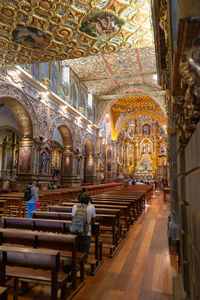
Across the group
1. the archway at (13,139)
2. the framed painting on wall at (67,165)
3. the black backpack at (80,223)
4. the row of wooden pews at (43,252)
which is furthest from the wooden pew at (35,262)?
the framed painting on wall at (67,165)

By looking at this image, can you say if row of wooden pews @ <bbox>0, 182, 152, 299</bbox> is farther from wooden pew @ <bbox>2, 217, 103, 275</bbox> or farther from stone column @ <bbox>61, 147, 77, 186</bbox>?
stone column @ <bbox>61, 147, 77, 186</bbox>

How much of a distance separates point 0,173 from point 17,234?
1514 cm

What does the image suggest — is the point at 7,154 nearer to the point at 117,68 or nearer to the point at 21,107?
the point at 21,107

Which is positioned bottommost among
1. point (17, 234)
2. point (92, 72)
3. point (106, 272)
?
point (106, 272)

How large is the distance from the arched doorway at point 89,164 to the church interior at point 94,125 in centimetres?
13

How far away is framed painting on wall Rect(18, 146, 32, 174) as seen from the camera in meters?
12.3

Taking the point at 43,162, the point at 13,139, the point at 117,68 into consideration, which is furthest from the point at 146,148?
the point at 43,162

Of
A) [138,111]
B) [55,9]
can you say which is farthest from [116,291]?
[138,111]

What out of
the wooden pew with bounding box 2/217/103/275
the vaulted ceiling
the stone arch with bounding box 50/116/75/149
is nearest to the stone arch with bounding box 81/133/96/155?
the stone arch with bounding box 50/116/75/149

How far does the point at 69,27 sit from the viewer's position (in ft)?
19.7

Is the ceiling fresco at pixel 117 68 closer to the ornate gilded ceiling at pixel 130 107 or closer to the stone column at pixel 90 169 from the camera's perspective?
the ornate gilded ceiling at pixel 130 107

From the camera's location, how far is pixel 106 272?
3.53 m

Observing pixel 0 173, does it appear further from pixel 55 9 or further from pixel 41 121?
pixel 55 9

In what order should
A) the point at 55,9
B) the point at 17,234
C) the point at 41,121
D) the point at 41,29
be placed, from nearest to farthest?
the point at 17,234 → the point at 55,9 → the point at 41,29 → the point at 41,121
